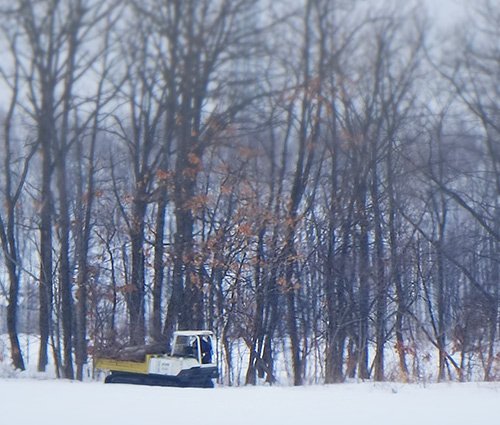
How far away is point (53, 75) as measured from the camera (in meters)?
29.5

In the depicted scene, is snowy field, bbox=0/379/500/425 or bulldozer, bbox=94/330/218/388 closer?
snowy field, bbox=0/379/500/425

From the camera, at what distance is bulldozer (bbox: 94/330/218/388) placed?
22.6 meters

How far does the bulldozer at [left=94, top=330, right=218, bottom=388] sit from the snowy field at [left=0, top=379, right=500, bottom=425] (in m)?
6.72

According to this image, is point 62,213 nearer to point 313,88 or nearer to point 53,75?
point 53,75

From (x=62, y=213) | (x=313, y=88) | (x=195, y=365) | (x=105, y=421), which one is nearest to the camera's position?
(x=105, y=421)

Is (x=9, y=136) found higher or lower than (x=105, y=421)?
higher

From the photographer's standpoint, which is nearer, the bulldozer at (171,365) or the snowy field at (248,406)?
the snowy field at (248,406)

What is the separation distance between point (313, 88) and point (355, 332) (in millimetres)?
9670

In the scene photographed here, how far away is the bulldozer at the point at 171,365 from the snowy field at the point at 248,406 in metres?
6.72

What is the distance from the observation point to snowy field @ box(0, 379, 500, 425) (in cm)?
1120

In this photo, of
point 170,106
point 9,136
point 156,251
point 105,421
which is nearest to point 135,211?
point 156,251

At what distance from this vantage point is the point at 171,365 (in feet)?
74.5

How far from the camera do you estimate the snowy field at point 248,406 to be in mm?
11195

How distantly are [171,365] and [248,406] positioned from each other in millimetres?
10249
